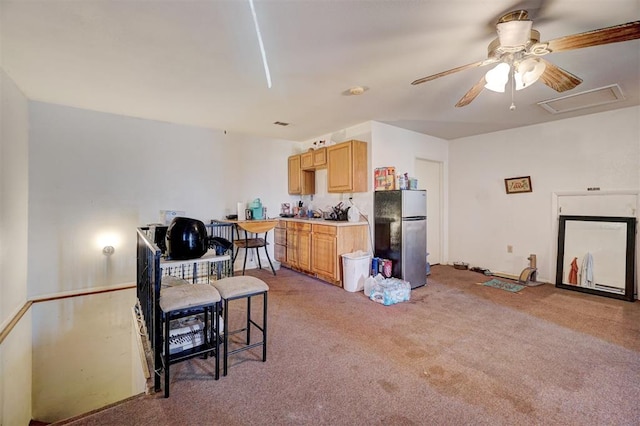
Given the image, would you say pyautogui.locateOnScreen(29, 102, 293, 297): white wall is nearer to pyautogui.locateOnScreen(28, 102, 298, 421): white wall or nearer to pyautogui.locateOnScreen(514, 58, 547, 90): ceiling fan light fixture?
pyautogui.locateOnScreen(28, 102, 298, 421): white wall

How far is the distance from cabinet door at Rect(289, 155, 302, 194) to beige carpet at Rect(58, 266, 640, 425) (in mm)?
2520

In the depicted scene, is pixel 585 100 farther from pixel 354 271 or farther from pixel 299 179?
pixel 299 179

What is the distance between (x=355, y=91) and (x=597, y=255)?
12.6 ft

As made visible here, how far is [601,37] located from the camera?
1528mm

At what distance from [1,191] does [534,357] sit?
16.0 ft

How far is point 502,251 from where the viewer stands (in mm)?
4555

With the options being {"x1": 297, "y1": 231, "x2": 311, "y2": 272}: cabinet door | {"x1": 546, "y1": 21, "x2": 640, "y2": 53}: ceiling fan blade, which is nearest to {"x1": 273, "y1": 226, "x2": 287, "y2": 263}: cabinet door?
{"x1": 297, "y1": 231, "x2": 311, "y2": 272}: cabinet door

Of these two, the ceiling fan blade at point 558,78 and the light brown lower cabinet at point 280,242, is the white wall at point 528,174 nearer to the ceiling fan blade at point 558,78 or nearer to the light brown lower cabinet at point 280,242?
the ceiling fan blade at point 558,78

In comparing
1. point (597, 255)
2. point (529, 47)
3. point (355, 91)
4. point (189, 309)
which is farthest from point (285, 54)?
point (597, 255)

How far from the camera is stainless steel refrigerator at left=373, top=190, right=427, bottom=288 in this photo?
3.70 m

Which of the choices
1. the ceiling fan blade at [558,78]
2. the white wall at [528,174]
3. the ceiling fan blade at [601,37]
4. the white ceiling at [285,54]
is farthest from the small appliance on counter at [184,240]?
the white wall at [528,174]

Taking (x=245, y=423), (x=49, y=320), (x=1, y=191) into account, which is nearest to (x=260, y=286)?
(x=245, y=423)

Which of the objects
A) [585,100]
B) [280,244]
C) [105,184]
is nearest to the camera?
[585,100]

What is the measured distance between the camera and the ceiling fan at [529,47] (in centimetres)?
153
